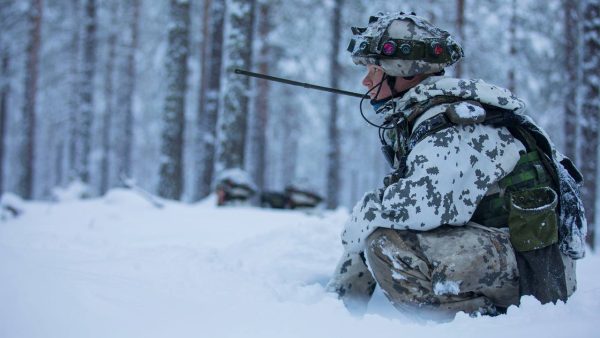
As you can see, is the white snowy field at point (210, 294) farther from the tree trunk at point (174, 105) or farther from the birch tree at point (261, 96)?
the birch tree at point (261, 96)

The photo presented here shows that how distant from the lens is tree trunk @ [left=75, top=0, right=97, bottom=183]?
45.3ft

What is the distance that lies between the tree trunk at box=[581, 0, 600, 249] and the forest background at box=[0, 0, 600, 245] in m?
0.02

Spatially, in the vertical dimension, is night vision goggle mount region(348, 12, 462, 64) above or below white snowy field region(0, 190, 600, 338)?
above

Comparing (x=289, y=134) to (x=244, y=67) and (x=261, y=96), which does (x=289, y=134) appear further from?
(x=244, y=67)

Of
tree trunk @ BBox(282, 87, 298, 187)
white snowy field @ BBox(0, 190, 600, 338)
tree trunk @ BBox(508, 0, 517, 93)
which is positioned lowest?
tree trunk @ BBox(282, 87, 298, 187)

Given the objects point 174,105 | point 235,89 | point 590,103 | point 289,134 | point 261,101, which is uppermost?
point 590,103

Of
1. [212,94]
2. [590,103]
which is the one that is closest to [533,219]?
[590,103]

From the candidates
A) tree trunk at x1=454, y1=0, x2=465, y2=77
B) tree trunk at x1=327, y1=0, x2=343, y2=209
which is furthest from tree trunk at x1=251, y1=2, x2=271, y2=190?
tree trunk at x1=454, y1=0, x2=465, y2=77

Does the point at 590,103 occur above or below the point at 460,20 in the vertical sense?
below

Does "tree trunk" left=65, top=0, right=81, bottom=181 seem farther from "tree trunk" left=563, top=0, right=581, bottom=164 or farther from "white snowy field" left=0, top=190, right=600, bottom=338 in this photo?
"tree trunk" left=563, top=0, right=581, bottom=164

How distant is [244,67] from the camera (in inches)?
341

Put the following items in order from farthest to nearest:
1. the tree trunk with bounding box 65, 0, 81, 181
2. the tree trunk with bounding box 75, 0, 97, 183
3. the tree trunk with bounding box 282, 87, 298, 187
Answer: the tree trunk with bounding box 282, 87, 298, 187 → the tree trunk with bounding box 65, 0, 81, 181 → the tree trunk with bounding box 75, 0, 97, 183

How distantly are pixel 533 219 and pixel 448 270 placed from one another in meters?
0.41

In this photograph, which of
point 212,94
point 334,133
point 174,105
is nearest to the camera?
point 174,105
